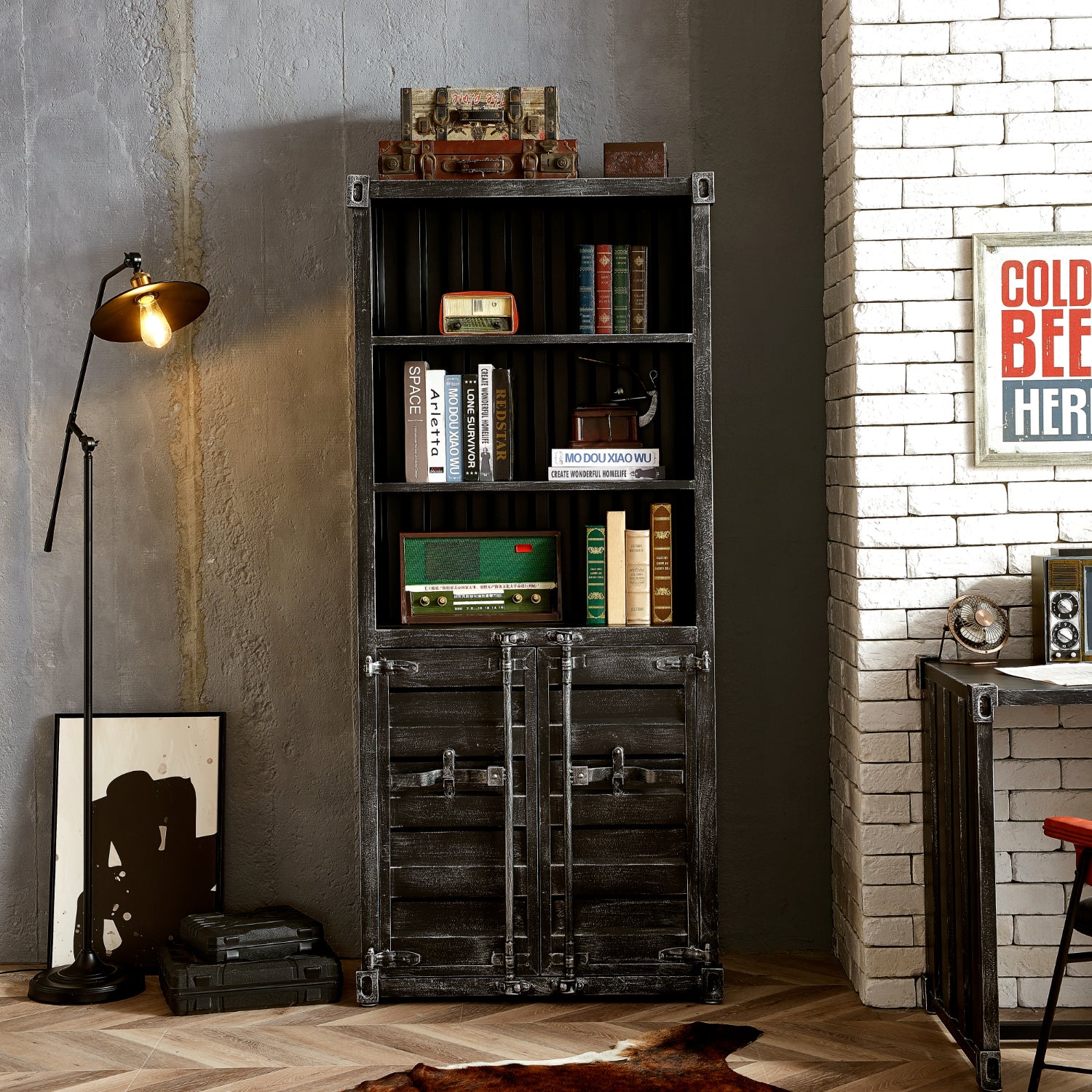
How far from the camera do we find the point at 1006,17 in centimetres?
289

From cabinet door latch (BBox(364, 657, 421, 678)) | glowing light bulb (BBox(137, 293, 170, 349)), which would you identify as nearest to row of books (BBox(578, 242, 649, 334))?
cabinet door latch (BBox(364, 657, 421, 678))

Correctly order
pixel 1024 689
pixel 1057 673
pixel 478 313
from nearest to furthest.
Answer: pixel 1024 689 → pixel 1057 673 → pixel 478 313

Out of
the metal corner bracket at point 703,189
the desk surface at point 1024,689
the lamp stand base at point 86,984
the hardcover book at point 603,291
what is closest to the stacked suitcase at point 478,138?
the hardcover book at point 603,291

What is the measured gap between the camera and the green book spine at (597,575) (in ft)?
9.69

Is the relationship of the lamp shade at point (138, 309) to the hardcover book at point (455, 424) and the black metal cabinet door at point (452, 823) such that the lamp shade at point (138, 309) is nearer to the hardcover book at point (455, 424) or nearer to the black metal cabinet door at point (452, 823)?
the hardcover book at point (455, 424)

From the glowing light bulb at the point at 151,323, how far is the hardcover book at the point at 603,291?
3.74ft

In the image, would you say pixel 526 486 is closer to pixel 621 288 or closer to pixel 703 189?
pixel 621 288

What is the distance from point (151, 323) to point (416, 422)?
0.73 metres

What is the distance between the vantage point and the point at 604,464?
2963mm

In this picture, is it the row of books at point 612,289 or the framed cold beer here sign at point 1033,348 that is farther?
the row of books at point 612,289

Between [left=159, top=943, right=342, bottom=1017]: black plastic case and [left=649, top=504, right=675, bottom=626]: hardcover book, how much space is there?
50.2 inches

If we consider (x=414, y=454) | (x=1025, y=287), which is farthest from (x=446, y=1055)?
(x=1025, y=287)

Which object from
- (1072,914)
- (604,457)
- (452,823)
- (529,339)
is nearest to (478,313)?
(529,339)

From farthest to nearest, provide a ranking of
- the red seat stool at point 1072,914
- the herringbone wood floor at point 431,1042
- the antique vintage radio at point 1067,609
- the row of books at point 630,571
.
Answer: the row of books at point 630,571
the antique vintage radio at point 1067,609
the herringbone wood floor at point 431,1042
the red seat stool at point 1072,914
